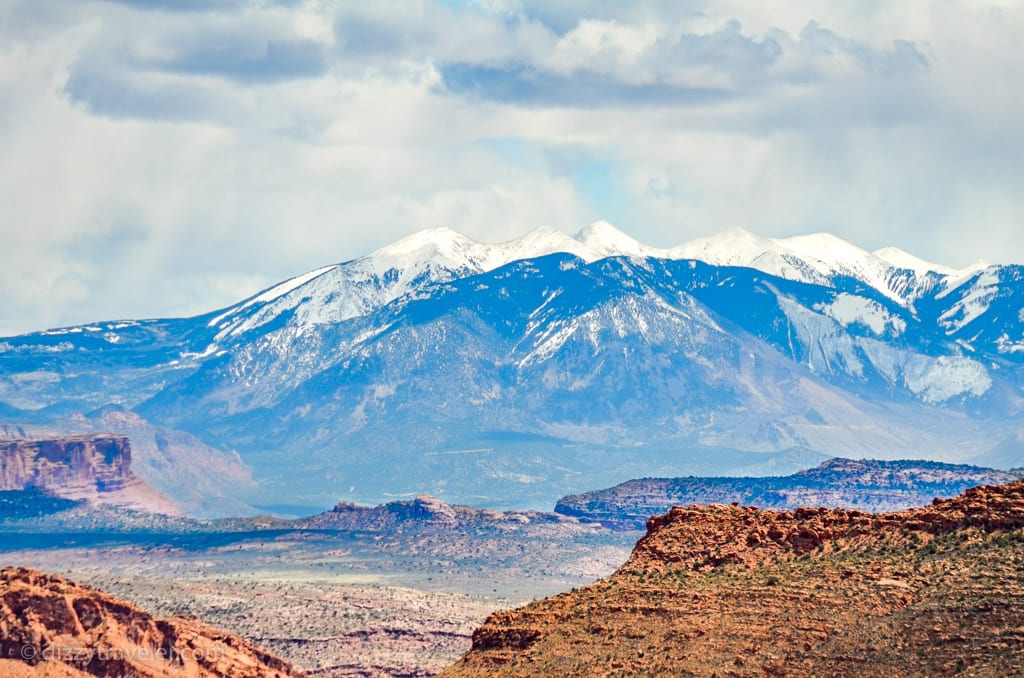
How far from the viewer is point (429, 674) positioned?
149 metres

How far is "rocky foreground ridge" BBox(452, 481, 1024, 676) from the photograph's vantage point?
64.5 m

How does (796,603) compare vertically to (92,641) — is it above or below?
above

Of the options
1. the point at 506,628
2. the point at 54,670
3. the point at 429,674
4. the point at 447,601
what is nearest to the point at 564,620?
the point at 506,628

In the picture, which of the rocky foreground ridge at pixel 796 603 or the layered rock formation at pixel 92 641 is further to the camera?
the layered rock formation at pixel 92 641

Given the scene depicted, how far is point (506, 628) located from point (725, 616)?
11.4 meters

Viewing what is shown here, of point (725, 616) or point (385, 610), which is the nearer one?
point (725, 616)

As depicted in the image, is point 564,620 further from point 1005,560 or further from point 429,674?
point 429,674

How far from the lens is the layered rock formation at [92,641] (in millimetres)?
105875

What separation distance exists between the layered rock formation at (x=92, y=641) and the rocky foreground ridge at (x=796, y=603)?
104 feet

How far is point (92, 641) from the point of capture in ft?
359

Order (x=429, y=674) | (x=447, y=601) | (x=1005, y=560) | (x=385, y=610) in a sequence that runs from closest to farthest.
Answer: (x=1005, y=560) < (x=429, y=674) < (x=385, y=610) < (x=447, y=601)

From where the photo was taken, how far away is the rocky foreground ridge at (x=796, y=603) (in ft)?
212

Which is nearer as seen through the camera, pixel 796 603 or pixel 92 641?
pixel 796 603

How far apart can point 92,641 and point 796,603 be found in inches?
2015
